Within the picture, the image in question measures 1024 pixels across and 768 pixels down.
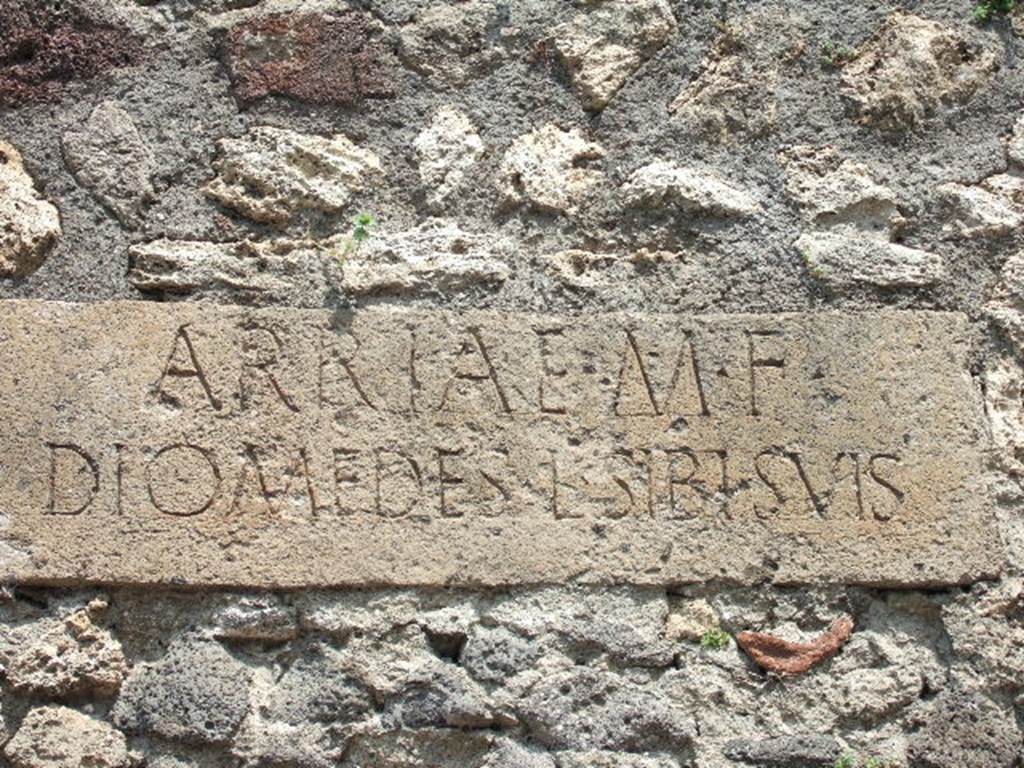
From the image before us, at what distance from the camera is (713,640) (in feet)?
8.30

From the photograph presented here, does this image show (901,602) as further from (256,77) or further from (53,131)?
(53,131)

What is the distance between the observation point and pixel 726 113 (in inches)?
110

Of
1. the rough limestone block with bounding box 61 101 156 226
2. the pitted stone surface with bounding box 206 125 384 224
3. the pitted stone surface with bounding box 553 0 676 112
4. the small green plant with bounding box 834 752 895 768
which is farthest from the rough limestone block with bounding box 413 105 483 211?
the small green plant with bounding box 834 752 895 768

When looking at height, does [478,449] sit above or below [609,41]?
below

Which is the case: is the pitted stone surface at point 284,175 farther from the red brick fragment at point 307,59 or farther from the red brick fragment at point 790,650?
the red brick fragment at point 790,650

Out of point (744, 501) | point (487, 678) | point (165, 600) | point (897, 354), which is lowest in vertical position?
point (487, 678)

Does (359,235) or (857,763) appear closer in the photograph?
(857,763)

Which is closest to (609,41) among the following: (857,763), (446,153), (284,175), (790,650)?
(446,153)

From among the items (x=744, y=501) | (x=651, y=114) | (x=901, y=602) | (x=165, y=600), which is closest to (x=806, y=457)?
(x=744, y=501)

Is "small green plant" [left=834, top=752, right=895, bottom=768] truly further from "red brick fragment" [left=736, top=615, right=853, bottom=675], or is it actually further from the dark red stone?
the dark red stone

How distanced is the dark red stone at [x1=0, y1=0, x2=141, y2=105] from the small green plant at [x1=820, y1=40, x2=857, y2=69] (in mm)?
1475

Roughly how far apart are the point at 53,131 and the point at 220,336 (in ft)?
1.89

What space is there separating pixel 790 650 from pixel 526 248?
0.97m

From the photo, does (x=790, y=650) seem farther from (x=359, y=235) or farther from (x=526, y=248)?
(x=359, y=235)
